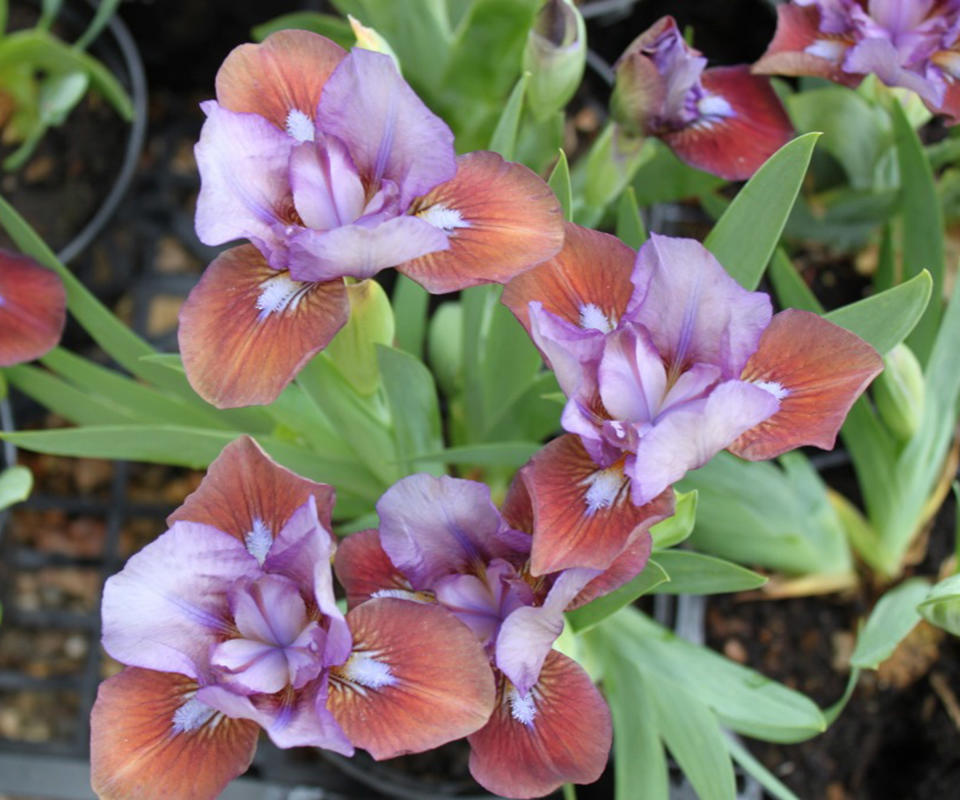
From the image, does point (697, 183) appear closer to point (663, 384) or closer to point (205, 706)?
point (663, 384)

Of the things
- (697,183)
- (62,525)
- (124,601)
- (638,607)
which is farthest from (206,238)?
(62,525)

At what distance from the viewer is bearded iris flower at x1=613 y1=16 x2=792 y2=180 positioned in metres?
0.78

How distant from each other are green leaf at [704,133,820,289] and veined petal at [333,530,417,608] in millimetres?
307

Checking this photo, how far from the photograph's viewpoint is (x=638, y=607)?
1.04 m

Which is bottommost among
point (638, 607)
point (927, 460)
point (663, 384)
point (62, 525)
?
point (62, 525)

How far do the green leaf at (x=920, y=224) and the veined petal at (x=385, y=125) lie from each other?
425 millimetres

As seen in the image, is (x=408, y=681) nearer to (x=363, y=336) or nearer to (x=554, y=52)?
(x=363, y=336)

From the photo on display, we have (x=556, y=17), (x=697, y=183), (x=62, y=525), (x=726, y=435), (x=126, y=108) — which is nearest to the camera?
(x=726, y=435)

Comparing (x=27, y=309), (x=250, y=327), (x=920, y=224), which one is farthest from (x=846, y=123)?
(x=27, y=309)

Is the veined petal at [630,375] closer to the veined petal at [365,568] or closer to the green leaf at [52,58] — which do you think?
the veined petal at [365,568]

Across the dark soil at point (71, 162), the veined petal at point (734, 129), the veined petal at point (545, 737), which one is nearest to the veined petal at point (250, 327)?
the veined petal at point (545, 737)

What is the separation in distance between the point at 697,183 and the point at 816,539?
0.35m

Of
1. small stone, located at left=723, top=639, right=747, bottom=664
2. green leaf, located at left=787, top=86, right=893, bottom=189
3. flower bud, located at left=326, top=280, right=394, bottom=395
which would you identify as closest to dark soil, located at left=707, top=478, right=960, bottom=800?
small stone, located at left=723, top=639, right=747, bottom=664

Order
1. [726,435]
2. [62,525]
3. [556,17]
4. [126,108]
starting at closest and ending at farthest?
[726,435] < [556,17] < [126,108] < [62,525]
